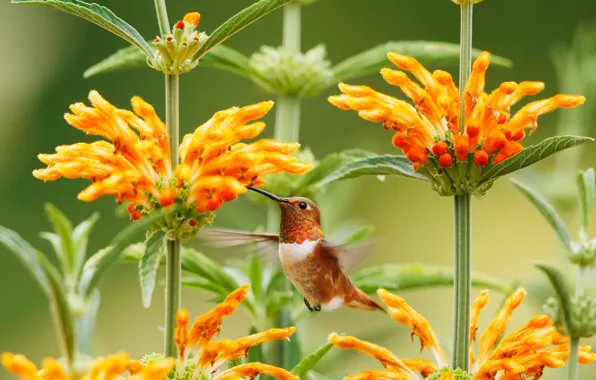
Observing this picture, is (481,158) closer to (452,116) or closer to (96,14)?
(452,116)

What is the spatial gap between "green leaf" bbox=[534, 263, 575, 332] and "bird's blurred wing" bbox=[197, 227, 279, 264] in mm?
464

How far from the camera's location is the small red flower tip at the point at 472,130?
3.87 feet

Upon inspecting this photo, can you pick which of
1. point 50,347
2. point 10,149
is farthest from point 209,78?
point 50,347

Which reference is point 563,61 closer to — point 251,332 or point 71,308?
point 251,332

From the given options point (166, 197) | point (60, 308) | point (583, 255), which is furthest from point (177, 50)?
point (583, 255)

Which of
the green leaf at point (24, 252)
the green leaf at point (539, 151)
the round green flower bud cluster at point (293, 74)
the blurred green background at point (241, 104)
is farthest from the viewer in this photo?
the blurred green background at point (241, 104)

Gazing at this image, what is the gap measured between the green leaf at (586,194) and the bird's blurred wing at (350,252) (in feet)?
0.91

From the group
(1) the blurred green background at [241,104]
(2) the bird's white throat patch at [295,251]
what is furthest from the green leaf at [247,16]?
(1) the blurred green background at [241,104]

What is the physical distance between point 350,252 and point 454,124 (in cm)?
28

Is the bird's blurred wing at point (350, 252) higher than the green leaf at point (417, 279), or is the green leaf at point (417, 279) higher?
the bird's blurred wing at point (350, 252)

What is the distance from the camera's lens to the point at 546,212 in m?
1.24

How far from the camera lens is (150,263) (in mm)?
1038

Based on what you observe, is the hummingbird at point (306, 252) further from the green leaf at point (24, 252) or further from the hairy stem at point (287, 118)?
the green leaf at point (24, 252)

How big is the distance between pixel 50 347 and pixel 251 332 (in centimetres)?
254
